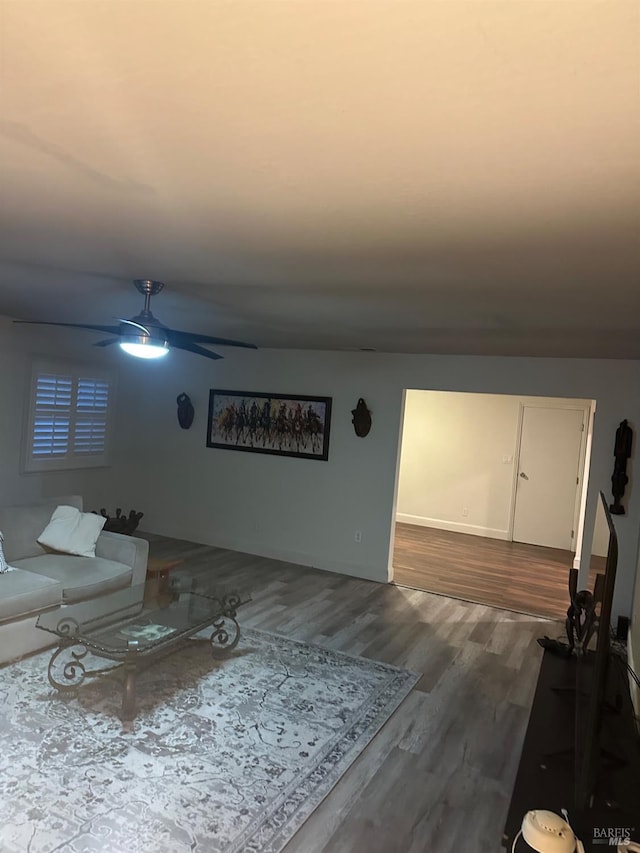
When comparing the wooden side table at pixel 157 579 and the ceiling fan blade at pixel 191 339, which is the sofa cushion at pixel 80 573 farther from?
the ceiling fan blade at pixel 191 339

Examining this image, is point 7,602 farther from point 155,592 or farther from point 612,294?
point 612,294

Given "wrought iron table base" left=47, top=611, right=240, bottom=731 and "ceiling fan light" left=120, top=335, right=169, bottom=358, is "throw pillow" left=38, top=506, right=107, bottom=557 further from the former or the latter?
"ceiling fan light" left=120, top=335, right=169, bottom=358

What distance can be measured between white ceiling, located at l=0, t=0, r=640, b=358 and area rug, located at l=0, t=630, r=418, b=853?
2.34m

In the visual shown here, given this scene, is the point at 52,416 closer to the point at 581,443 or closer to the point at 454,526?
the point at 454,526

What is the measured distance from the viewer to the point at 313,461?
6.16 metres

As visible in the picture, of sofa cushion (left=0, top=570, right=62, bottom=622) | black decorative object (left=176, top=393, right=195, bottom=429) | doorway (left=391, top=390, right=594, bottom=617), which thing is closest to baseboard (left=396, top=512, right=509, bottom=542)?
doorway (left=391, top=390, right=594, bottom=617)

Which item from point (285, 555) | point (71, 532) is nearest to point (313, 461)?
point (285, 555)

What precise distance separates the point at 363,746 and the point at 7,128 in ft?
9.77

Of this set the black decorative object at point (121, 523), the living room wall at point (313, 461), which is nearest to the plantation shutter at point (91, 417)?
the living room wall at point (313, 461)

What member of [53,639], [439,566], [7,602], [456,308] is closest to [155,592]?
[53,639]

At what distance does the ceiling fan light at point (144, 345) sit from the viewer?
9.85 ft

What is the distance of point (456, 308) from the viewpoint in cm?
324

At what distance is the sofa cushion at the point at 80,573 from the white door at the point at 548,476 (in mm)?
5728

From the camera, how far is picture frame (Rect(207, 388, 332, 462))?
6.12 m
